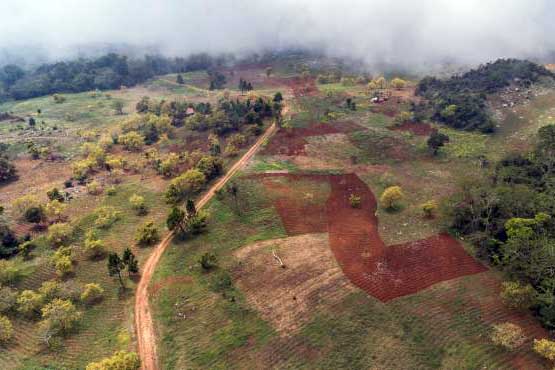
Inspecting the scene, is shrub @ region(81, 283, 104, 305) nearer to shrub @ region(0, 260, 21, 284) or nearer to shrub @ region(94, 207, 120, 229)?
shrub @ region(0, 260, 21, 284)

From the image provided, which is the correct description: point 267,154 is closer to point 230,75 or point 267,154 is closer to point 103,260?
point 103,260

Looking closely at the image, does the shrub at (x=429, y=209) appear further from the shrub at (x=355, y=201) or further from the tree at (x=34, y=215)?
the tree at (x=34, y=215)

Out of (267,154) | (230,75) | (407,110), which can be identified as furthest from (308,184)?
(230,75)

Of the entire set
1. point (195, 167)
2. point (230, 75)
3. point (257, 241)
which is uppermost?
point (230, 75)

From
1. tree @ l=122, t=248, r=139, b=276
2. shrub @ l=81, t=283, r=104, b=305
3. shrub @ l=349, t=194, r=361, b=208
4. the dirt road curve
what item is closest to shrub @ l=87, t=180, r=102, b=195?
the dirt road curve

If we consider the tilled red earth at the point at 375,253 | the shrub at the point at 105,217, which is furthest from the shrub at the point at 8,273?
the tilled red earth at the point at 375,253

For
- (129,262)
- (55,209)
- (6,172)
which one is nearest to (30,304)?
(129,262)
